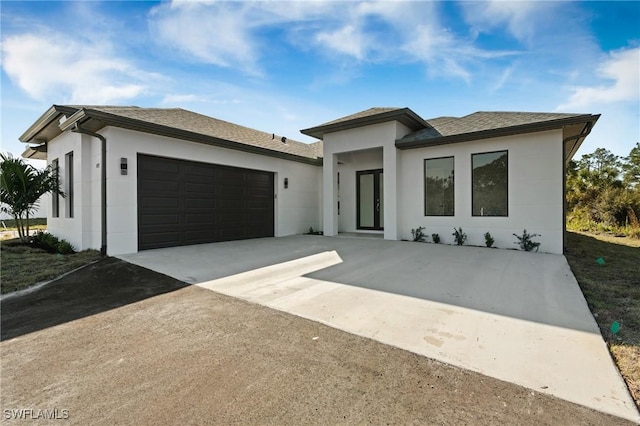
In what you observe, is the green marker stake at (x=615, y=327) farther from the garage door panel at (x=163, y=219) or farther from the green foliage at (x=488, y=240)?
the garage door panel at (x=163, y=219)

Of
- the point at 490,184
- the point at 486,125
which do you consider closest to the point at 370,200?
the point at 490,184

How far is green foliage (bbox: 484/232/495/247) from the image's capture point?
7.97 m

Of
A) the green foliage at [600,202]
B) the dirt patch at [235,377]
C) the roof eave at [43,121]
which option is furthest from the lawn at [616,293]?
the roof eave at [43,121]

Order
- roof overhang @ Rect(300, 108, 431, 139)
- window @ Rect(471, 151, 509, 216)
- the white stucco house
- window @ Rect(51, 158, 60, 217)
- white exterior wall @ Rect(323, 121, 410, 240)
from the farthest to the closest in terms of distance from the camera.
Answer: white exterior wall @ Rect(323, 121, 410, 240), roof overhang @ Rect(300, 108, 431, 139), window @ Rect(51, 158, 60, 217), window @ Rect(471, 151, 509, 216), the white stucco house

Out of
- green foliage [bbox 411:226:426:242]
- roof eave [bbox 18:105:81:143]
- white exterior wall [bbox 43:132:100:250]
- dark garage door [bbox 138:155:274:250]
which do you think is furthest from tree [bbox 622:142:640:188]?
roof eave [bbox 18:105:81:143]

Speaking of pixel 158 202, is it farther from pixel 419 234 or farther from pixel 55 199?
pixel 419 234

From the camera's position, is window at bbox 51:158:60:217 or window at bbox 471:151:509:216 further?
window at bbox 51:158:60:217

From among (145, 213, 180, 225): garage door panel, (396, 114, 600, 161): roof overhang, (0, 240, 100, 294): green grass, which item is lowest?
(0, 240, 100, 294): green grass

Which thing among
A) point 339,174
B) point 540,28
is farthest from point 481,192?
point 339,174

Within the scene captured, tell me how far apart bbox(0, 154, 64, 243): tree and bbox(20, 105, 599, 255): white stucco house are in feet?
1.74

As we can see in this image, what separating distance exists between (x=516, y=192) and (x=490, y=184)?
66 cm

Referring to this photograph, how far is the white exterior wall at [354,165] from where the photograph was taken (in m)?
9.25

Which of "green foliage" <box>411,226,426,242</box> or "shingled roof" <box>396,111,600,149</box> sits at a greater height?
"shingled roof" <box>396,111,600,149</box>

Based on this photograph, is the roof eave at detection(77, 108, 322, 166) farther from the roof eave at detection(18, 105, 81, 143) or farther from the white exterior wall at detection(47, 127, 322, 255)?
the roof eave at detection(18, 105, 81, 143)
